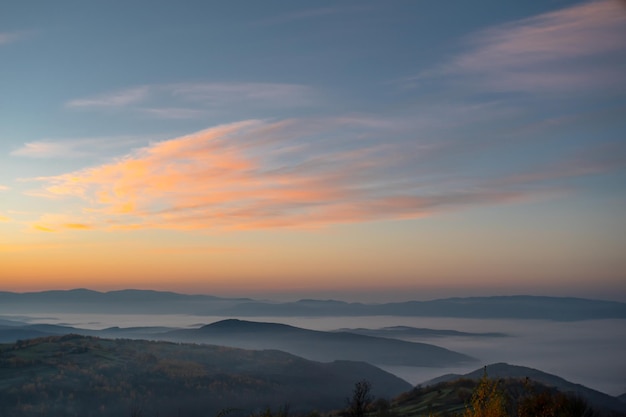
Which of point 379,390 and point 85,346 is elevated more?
point 85,346

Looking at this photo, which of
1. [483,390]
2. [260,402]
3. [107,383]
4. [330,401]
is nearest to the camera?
[483,390]

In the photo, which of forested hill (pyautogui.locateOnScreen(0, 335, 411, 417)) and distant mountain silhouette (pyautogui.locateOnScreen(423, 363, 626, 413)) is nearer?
distant mountain silhouette (pyautogui.locateOnScreen(423, 363, 626, 413))

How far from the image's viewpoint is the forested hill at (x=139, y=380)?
225ft

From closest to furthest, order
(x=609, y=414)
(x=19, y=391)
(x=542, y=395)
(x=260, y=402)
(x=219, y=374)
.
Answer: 1. (x=542, y=395)
2. (x=609, y=414)
3. (x=19, y=391)
4. (x=260, y=402)
5. (x=219, y=374)

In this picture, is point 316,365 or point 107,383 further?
point 316,365

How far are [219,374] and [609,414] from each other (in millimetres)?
75430

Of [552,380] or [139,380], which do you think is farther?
[552,380]

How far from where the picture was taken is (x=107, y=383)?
76.2 meters

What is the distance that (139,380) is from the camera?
81.2m

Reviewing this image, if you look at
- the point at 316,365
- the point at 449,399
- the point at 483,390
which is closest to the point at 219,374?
the point at 316,365

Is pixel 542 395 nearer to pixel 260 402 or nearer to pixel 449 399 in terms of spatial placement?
pixel 449 399

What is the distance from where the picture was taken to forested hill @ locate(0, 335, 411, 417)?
6869cm

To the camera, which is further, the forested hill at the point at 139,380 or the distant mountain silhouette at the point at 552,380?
the forested hill at the point at 139,380

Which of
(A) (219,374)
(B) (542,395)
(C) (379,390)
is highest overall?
(B) (542,395)
